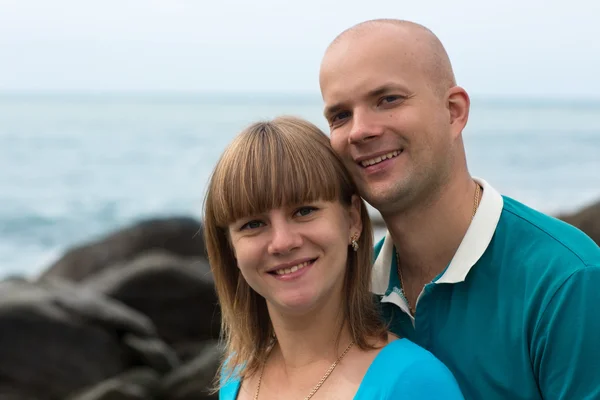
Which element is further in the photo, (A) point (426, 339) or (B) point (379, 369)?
(A) point (426, 339)

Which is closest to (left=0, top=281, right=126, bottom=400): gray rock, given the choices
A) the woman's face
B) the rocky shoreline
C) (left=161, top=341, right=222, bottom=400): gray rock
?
the rocky shoreline

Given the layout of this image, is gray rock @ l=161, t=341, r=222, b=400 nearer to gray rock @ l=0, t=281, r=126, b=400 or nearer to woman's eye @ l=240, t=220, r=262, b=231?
gray rock @ l=0, t=281, r=126, b=400

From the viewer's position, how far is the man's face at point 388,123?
Answer: 300cm

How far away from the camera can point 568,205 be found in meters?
24.1

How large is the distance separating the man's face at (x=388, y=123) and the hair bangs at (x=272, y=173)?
155 millimetres

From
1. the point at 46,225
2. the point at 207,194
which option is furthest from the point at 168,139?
the point at 207,194

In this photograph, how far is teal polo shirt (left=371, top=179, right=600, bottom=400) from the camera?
267cm

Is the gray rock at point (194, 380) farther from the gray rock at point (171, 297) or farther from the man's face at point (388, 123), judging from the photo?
the man's face at point (388, 123)

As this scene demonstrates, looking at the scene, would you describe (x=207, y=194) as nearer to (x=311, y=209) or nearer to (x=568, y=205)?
(x=311, y=209)

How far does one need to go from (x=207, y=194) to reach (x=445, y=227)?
2.73 feet

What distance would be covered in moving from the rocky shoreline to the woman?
12.4 feet

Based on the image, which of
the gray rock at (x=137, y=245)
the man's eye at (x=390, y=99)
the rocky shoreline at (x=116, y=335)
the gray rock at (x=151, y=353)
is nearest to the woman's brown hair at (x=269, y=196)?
the man's eye at (x=390, y=99)

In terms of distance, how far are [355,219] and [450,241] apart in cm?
35

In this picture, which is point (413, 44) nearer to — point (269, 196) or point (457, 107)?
point (457, 107)
